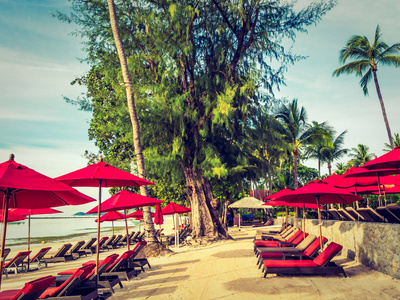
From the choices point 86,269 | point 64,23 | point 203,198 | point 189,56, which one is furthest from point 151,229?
point 64,23

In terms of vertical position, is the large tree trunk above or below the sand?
above

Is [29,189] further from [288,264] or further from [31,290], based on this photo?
[288,264]

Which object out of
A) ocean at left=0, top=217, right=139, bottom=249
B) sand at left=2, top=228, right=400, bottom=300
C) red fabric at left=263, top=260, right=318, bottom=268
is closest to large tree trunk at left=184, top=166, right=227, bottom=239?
sand at left=2, top=228, right=400, bottom=300

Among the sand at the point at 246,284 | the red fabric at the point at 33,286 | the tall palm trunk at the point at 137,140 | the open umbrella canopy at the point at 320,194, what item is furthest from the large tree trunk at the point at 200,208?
the red fabric at the point at 33,286

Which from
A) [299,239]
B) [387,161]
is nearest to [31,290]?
[387,161]

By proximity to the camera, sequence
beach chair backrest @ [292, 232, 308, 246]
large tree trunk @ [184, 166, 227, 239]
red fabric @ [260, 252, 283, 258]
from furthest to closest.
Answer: large tree trunk @ [184, 166, 227, 239], beach chair backrest @ [292, 232, 308, 246], red fabric @ [260, 252, 283, 258]

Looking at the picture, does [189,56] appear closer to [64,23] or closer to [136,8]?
[136,8]

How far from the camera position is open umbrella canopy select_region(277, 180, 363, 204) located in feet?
29.5

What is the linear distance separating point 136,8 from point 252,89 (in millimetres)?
8376

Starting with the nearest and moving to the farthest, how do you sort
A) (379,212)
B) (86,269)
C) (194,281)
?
1. (86,269)
2. (194,281)
3. (379,212)

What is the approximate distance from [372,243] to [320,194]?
1941 mm

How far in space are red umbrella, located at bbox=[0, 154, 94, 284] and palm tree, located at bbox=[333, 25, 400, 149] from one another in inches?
1176

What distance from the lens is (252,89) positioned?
56.4 feet

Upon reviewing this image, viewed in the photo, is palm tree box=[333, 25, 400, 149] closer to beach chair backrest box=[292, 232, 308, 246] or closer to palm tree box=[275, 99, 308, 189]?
palm tree box=[275, 99, 308, 189]
